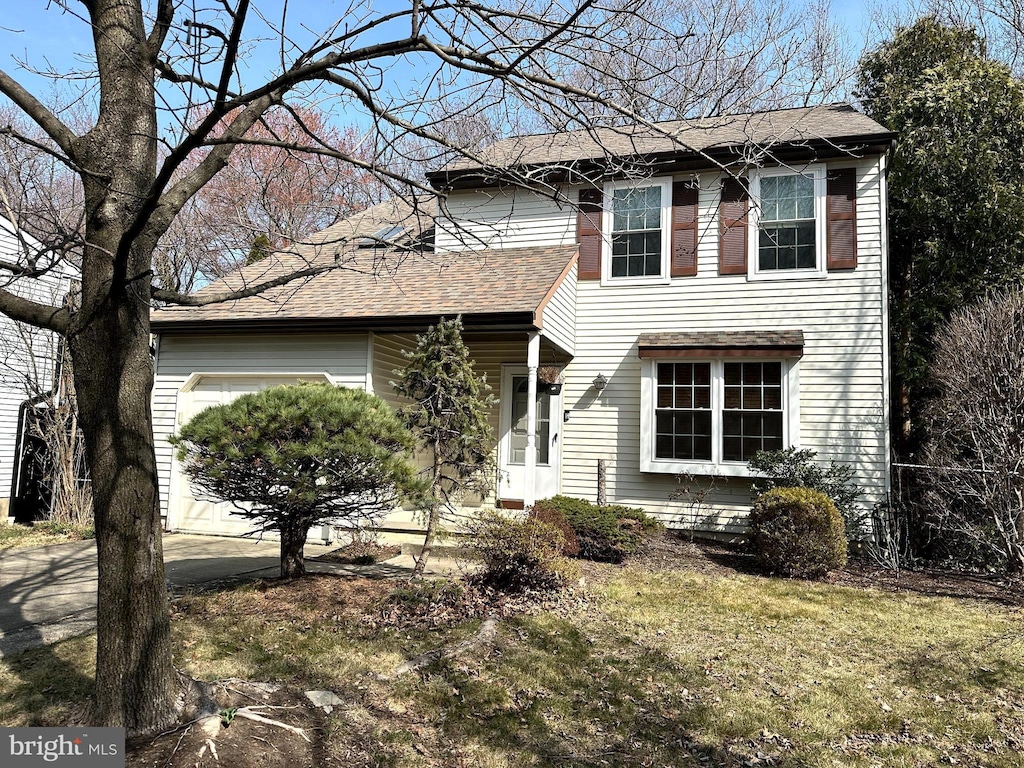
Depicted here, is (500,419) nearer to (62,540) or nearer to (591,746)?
(62,540)

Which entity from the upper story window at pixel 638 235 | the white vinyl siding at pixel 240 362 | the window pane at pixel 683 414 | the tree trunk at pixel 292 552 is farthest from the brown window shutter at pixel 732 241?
the tree trunk at pixel 292 552

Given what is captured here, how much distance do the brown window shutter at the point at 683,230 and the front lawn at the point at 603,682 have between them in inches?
229

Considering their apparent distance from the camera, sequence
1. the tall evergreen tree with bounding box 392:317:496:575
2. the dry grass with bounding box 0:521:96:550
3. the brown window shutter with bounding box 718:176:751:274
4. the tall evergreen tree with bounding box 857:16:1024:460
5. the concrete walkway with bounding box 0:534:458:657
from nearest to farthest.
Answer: the concrete walkway with bounding box 0:534:458:657 < the tall evergreen tree with bounding box 392:317:496:575 < the dry grass with bounding box 0:521:96:550 < the brown window shutter with bounding box 718:176:751:274 < the tall evergreen tree with bounding box 857:16:1024:460

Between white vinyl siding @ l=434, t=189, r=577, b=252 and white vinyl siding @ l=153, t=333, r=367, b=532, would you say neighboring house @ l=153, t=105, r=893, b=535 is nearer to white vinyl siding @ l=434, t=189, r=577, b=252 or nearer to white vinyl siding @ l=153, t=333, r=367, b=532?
white vinyl siding @ l=153, t=333, r=367, b=532

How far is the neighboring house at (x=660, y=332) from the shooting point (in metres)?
9.69

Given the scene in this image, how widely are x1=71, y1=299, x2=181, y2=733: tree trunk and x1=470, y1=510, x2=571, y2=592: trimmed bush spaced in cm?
319

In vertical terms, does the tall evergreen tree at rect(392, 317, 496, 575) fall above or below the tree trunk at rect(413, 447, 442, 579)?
above

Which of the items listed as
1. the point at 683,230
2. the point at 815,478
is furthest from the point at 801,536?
the point at 683,230

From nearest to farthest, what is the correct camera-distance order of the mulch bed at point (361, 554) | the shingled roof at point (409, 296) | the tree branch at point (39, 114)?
the tree branch at point (39, 114), the mulch bed at point (361, 554), the shingled roof at point (409, 296)

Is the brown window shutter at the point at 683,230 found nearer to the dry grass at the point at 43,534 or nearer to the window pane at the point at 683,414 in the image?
the window pane at the point at 683,414

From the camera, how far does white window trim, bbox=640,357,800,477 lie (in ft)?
32.2

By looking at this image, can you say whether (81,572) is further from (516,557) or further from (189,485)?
(516,557)
